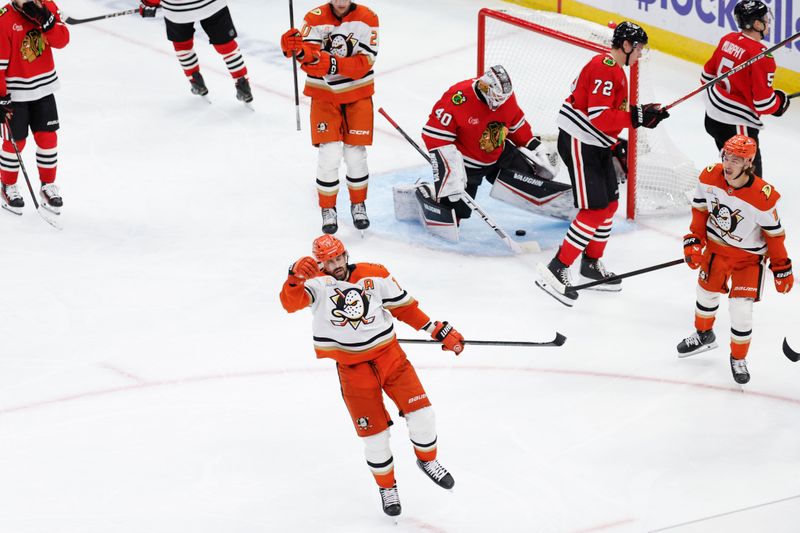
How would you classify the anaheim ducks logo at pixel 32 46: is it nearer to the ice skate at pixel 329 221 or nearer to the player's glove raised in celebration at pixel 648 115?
the ice skate at pixel 329 221

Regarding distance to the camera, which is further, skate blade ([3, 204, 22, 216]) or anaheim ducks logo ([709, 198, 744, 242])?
skate blade ([3, 204, 22, 216])

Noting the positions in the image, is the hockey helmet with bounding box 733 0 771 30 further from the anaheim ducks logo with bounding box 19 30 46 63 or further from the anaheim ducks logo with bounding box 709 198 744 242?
the anaheim ducks logo with bounding box 19 30 46 63

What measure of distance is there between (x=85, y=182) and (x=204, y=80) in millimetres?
1593

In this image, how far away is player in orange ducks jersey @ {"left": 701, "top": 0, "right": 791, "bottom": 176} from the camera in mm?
5375

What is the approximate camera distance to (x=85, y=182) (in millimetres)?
6477

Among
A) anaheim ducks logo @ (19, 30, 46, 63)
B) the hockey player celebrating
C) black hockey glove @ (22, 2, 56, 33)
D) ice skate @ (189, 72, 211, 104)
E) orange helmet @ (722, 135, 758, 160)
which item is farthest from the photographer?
ice skate @ (189, 72, 211, 104)

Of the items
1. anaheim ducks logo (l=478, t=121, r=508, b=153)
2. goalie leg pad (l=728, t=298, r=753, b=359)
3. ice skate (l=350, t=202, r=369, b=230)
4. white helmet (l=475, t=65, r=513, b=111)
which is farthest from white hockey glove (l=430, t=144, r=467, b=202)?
goalie leg pad (l=728, t=298, r=753, b=359)

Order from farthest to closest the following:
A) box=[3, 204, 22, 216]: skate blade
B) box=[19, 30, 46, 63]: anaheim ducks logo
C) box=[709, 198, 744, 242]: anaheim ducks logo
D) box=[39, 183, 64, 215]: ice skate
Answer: box=[3, 204, 22, 216]: skate blade, box=[39, 183, 64, 215]: ice skate, box=[19, 30, 46, 63]: anaheim ducks logo, box=[709, 198, 744, 242]: anaheim ducks logo

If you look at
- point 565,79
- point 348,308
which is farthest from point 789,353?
point 565,79

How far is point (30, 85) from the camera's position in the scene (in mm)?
5648

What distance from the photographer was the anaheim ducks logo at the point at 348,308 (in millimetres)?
3711

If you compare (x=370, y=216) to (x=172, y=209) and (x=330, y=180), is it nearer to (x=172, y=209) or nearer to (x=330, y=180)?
(x=330, y=180)

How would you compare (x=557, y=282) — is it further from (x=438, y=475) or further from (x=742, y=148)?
(x=438, y=475)

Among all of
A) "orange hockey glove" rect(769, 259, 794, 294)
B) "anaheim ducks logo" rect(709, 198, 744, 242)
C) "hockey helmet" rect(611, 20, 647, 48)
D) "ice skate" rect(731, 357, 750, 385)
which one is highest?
"hockey helmet" rect(611, 20, 647, 48)
